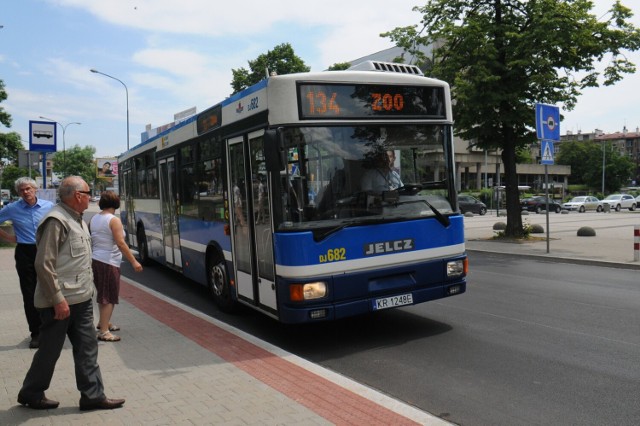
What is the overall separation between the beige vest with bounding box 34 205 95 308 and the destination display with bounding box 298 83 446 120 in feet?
8.87

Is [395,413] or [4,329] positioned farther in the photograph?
[4,329]

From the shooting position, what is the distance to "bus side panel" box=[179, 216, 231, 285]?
315 inches

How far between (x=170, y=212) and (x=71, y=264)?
678cm

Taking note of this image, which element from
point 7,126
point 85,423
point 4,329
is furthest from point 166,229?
point 7,126

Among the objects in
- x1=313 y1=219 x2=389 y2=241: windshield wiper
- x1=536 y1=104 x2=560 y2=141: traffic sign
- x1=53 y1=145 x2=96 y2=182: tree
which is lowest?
x1=313 y1=219 x2=389 y2=241: windshield wiper

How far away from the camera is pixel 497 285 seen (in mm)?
10328

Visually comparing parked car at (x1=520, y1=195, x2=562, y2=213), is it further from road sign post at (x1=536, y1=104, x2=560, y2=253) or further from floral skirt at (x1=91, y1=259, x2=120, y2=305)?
floral skirt at (x1=91, y1=259, x2=120, y2=305)

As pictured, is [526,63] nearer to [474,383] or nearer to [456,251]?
[456,251]

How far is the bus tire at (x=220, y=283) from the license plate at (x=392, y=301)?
8.26 feet

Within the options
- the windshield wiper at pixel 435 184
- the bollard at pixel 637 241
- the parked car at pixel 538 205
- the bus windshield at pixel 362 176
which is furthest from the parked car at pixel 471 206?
the bus windshield at pixel 362 176

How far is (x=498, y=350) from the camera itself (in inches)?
238

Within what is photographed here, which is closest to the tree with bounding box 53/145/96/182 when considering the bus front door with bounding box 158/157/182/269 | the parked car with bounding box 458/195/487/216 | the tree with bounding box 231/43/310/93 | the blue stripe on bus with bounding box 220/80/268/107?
the tree with bounding box 231/43/310/93

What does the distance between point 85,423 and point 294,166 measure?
3.13 meters

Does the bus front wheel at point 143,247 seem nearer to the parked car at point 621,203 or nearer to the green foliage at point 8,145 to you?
the green foliage at point 8,145
